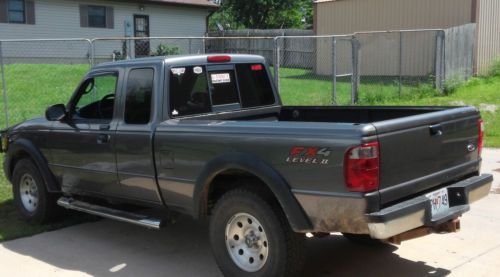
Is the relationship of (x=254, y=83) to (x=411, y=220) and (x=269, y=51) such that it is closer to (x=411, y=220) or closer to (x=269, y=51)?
(x=411, y=220)

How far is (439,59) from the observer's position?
641 inches

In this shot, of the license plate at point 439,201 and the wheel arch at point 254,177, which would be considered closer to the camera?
the wheel arch at point 254,177

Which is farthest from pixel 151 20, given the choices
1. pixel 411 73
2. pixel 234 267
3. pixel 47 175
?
pixel 234 267

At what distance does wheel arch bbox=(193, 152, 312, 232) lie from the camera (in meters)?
4.22

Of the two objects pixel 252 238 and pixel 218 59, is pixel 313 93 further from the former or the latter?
pixel 252 238

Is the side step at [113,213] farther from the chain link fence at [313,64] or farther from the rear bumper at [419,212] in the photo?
the chain link fence at [313,64]

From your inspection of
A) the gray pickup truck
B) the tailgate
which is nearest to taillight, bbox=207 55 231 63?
the gray pickup truck

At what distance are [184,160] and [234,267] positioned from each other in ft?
3.14

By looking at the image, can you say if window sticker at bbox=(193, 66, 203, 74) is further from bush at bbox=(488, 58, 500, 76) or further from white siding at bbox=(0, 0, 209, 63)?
white siding at bbox=(0, 0, 209, 63)

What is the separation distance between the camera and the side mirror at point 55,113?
6121 millimetres

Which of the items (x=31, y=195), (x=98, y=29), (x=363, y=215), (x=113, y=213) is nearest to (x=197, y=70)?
(x=113, y=213)

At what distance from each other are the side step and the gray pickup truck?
0.02 m

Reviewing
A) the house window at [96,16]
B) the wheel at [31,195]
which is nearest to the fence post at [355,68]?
the wheel at [31,195]

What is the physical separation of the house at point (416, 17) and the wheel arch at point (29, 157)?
54.5 ft
